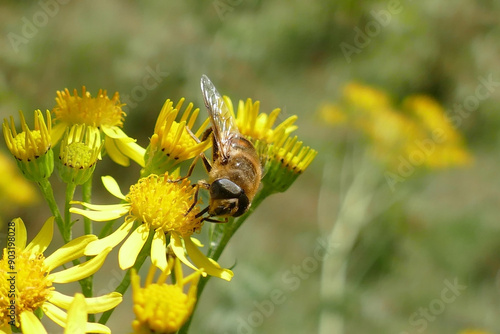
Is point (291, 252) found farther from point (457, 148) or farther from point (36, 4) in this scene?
point (36, 4)

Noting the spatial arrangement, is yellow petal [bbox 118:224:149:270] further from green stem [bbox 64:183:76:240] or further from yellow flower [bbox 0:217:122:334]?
green stem [bbox 64:183:76:240]

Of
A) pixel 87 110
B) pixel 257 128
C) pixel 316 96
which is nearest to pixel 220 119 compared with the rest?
pixel 257 128

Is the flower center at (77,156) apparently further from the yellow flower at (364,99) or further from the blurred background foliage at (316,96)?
the yellow flower at (364,99)

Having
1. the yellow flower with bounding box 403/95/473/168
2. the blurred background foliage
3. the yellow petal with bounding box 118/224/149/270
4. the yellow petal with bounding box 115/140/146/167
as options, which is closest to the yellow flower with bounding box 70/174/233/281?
the yellow petal with bounding box 118/224/149/270

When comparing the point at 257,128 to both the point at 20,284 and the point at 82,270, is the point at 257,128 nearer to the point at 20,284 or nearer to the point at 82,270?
the point at 82,270

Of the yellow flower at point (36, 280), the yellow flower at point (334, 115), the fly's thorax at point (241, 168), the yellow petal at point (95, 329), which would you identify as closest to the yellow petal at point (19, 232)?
the yellow flower at point (36, 280)
